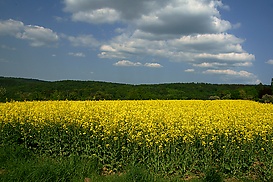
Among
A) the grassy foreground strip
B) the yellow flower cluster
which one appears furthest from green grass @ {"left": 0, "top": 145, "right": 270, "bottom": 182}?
the yellow flower cluster

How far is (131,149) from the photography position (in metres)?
7.61

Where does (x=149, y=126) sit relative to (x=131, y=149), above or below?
above

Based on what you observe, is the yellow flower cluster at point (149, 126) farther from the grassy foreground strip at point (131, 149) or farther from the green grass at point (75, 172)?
the green grass at point (75, 172)

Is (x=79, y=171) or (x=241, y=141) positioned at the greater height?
(x=241, y=141)

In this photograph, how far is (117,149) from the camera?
7.54m

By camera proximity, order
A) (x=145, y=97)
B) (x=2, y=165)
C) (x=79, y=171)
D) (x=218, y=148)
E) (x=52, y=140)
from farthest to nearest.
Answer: (x=145, y=97)
(x=52, y=140)
(x=218, y=148)
(x=2, y=165)
(x=79, y=171)

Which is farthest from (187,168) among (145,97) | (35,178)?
(145,97)

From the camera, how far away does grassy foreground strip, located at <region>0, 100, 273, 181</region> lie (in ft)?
22.3

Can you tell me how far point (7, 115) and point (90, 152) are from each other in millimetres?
3548

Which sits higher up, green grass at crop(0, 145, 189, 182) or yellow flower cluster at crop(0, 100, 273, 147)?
yellow flower cluster at crop(0, 100, 273, 147)

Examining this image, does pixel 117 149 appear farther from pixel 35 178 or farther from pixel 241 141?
pixel 241 141

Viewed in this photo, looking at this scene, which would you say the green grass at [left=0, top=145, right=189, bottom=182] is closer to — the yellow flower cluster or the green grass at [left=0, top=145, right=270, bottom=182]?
the green grass at [left=0, top=145, right=270, bottom=182]

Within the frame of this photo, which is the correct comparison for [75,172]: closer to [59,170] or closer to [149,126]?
[59,170]

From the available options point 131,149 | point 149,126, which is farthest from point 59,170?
point 149,126
